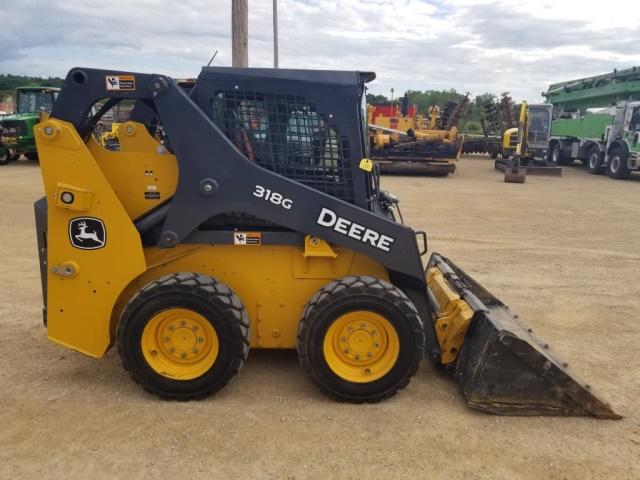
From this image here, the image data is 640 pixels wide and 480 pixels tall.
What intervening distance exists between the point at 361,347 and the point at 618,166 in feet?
64.9

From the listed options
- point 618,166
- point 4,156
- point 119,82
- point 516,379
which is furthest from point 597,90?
point 119,82

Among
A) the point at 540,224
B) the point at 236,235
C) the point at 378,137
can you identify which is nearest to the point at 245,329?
the point at 236,235

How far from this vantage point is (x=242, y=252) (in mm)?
3771

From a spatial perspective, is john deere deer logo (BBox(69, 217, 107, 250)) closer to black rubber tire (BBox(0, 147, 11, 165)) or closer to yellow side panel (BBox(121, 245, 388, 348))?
yellow side panel (BBox(121, 245, 388, 348))

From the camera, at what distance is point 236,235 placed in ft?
12.2

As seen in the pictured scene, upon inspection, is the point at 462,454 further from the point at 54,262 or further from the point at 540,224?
the point at 540,224

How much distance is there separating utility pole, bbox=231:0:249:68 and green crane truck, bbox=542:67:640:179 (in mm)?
15662

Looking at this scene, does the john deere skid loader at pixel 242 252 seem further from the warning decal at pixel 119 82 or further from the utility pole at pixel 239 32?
the utility pole at pixel 239 32

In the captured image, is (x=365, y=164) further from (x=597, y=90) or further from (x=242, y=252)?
(x=597, y=90)

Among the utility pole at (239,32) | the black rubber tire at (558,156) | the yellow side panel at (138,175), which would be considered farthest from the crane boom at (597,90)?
the yellow side panel at (138,175)

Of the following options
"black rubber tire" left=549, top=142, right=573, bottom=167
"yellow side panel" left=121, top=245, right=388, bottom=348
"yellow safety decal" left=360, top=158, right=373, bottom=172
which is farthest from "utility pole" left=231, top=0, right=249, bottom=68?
"black rubber tire" left=549, top=142, right=573, bottom=167

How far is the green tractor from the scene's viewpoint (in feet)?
59.6

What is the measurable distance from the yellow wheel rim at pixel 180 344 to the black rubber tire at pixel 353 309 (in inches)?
23.8

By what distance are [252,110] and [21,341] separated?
8.94ft
